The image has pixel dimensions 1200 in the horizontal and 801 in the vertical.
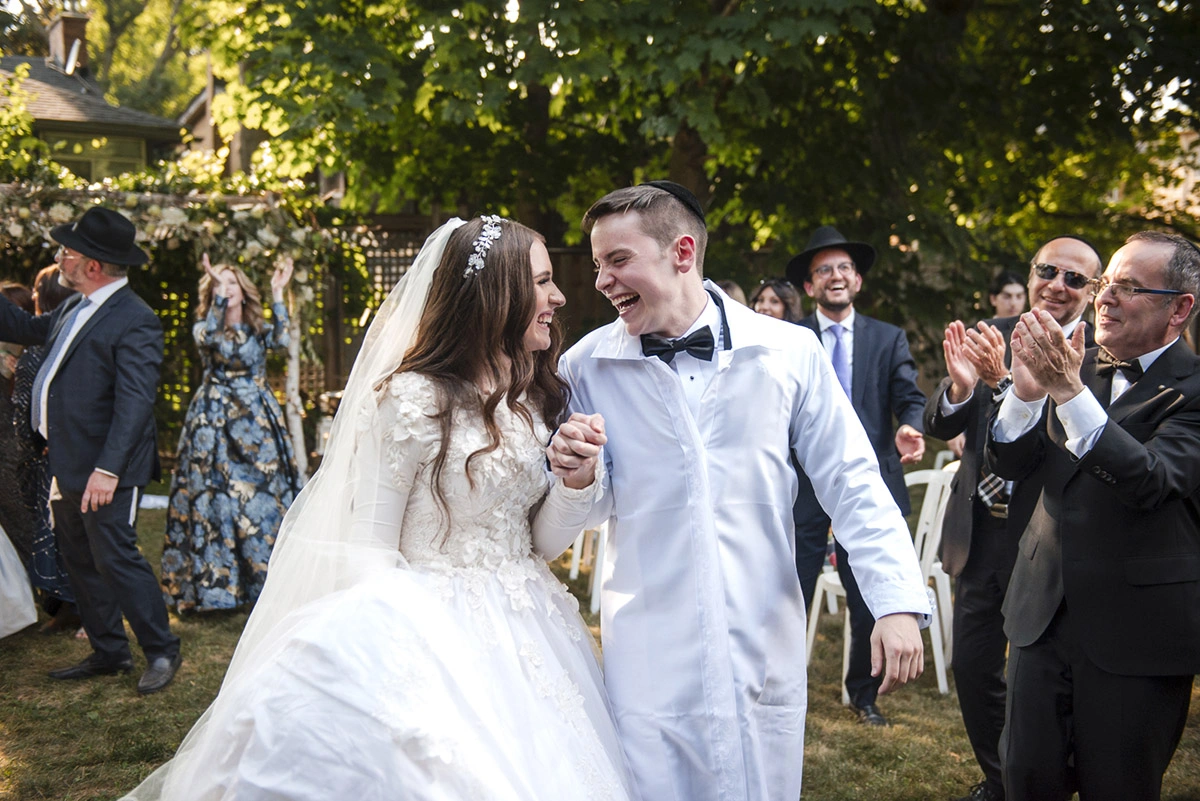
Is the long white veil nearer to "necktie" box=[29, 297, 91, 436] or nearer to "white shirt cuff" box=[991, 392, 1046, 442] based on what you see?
"white shirt cuff" box=[991, 392, 1046, 442]

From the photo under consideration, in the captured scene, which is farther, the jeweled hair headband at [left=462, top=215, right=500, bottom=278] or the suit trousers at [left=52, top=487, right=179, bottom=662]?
the suit trousers at [left=52, top=487, right=179, bottom=662]

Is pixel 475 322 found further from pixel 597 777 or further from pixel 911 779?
pixel 911 779

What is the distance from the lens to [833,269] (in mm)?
5406

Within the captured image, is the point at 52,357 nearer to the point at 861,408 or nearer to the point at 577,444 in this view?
the point at 577,444

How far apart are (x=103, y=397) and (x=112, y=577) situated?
2.94ft

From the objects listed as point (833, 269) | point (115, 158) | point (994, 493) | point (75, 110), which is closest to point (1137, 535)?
point (994, 493)

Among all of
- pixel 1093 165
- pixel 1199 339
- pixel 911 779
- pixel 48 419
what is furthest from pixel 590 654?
pixel 1199 339

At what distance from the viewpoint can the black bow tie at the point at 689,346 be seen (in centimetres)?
265

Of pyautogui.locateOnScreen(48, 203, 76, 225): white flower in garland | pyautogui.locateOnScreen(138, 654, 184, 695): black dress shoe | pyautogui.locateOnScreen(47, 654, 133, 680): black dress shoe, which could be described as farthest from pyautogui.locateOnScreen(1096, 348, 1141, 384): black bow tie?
pyautogui.locateOnScreen(48, 203, 76, 225): white flower in garland

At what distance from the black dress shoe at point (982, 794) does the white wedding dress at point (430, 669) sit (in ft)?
6.91

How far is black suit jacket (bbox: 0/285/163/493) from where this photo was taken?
5023mm

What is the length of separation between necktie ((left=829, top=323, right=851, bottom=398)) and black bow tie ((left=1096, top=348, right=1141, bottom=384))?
2075 millimetres

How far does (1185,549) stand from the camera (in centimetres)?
285

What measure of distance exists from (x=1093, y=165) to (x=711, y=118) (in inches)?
289
